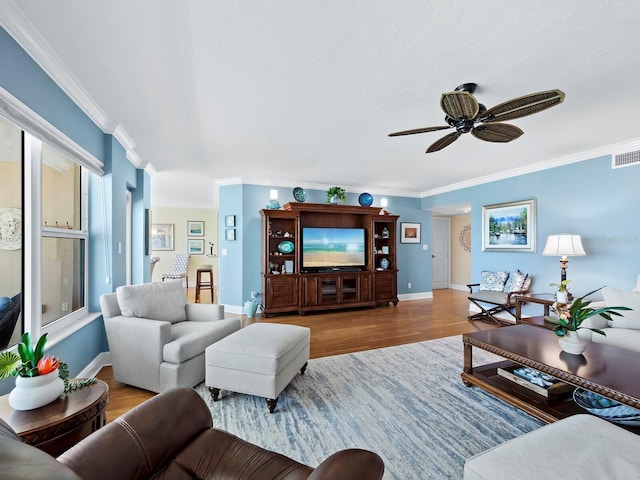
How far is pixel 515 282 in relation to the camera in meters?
4.44

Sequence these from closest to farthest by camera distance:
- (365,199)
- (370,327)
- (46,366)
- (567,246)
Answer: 1. (46,366)
2. (567,246)
3. (370,327)
4. (365,199)

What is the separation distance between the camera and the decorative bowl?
1.65 m

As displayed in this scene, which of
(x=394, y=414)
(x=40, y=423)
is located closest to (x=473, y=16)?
(x=394, y=414)

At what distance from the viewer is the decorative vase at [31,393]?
1.24 m

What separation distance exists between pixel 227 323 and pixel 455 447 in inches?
78.5

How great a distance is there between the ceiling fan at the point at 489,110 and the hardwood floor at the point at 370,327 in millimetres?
2436

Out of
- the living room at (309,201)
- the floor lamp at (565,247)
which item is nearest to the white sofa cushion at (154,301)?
the living room at (309,201)

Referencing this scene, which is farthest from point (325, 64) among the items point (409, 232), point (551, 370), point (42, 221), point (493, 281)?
point (409, 232)

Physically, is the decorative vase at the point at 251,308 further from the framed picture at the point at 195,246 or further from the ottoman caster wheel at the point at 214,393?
the framed picture at the point at 195,246

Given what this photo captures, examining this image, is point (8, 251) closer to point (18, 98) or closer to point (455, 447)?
point (18, 98)

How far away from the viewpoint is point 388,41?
1.68 meters

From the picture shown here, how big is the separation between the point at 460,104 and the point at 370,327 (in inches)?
124

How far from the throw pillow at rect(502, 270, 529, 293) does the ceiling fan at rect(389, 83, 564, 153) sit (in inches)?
110

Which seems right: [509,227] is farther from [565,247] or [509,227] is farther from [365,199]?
[365,199]
